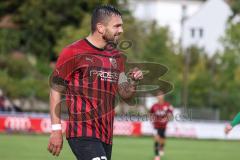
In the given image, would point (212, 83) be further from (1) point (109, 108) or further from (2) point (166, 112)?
(1) point (109, 108)

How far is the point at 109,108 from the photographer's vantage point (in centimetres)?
898

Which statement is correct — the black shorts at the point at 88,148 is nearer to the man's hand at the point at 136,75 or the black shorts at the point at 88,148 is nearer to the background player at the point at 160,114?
the man's hand at the point at 136,75

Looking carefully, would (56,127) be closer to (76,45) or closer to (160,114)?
(76,45)

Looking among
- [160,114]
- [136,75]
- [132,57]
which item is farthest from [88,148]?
[132,57]

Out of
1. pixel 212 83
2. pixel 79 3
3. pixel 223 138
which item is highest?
pixel 79 3

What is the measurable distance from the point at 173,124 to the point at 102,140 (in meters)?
34.3

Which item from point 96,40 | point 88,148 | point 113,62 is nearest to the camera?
point 88,148

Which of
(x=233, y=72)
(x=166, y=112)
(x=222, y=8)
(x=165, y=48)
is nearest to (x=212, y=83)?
(x=233, y=72)

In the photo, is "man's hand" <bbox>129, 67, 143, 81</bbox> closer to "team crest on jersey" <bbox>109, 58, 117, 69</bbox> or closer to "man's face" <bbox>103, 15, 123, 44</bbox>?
"team crest on jersey" <bbox>109, 58, 117, 69</bbox>

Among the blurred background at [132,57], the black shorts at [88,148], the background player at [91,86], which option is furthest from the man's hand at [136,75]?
the blurred background at [132,57]

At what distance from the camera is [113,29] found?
881cm

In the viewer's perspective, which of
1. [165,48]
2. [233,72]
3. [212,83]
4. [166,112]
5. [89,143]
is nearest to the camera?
[89,143]

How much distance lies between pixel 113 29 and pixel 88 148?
1.38 m

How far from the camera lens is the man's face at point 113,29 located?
28.8 ft
